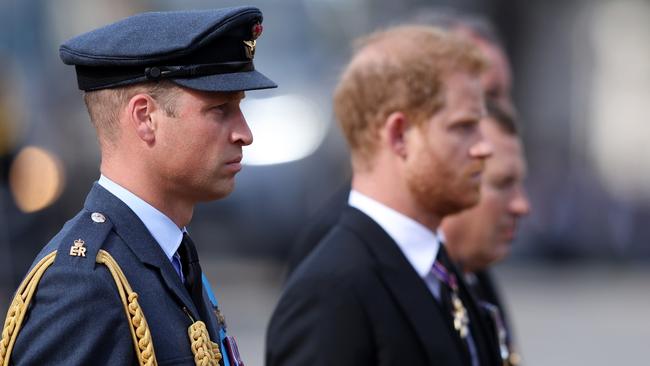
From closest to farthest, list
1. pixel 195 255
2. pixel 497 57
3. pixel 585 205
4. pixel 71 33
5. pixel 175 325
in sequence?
pixel 175 325, pixel 195 255, pixel 497 57, pixel 71 33, pixel 585 205

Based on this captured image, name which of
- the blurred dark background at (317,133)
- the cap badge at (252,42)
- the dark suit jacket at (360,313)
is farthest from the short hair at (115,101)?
the blurred dark background at (317,133)

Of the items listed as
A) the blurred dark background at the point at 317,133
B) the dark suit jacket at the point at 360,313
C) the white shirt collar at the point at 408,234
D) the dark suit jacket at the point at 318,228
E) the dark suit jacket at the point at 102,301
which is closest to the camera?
the dark suit jacket at the point at 102,301

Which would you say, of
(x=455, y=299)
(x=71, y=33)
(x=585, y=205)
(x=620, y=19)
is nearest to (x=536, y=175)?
(x=585, y=205)

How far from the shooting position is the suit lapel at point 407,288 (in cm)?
323

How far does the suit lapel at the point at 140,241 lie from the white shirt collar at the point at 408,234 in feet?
3.24

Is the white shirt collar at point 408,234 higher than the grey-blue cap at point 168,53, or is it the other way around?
the grey-blue cap at point 168,53

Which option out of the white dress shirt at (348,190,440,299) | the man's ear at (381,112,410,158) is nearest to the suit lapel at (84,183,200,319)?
the white dress shirt at (348,190,440,299)

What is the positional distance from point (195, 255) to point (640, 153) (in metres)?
12.5

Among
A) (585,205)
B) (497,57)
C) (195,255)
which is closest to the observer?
(195,255)

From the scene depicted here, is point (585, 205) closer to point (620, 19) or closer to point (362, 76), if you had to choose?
point (620, 19)

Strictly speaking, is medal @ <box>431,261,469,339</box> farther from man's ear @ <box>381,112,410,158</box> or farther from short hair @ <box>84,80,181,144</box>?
short hair @ <box>84,80,181,144</box>

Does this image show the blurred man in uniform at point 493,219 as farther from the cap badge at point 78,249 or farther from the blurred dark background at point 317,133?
the blurred dark background at point 317,133

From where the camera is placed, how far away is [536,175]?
1444 cm

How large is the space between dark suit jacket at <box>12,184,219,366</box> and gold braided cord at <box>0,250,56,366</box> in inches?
0.5
